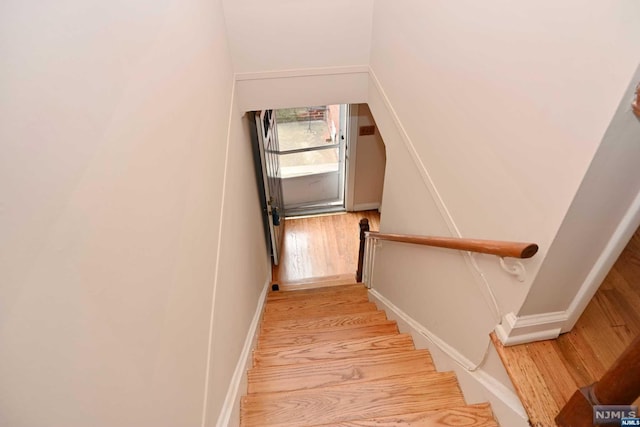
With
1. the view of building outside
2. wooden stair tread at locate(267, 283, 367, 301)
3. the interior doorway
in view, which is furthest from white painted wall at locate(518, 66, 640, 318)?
the view of building outside

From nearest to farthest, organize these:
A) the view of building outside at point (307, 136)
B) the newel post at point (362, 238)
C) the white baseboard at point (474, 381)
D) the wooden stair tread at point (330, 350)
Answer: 1. the white baseboard at point (474, 381)
2. the wooden stair tread at point (330, 350)
3. the newel post at point (362, 238)
4. the view of building outside at point (307, 136)

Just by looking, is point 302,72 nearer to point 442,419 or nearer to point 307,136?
point 307,136

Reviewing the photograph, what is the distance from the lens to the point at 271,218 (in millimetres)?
4352

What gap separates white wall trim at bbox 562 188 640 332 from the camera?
3.42ft

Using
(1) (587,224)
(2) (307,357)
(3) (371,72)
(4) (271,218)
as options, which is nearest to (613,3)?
(1) (587,224)

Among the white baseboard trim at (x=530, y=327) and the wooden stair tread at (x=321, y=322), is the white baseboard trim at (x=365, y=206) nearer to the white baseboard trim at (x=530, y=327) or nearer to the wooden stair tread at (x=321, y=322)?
the wooden stair tread at (x=321, y=322)

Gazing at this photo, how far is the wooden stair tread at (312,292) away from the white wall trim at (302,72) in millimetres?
2050

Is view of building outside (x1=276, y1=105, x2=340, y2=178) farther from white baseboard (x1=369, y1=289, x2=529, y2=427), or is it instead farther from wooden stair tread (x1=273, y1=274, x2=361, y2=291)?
white baseboard (x1=369, y1=289, x2=529, y2=427)

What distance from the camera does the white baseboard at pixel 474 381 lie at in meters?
1.34

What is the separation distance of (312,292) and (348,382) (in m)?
2.14

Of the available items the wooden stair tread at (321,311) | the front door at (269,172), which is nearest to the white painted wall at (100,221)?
the wooden stair tread at (321,311)
